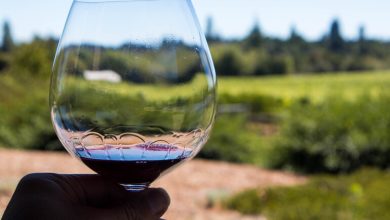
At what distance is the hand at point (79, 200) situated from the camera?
34.7 inches

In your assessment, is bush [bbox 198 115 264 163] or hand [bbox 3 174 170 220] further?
bush [bbox 198 115 264 163]

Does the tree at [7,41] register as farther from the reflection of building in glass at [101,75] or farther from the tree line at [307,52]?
the reflection of building in glass at [101,75]

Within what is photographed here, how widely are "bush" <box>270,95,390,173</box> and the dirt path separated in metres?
0.62

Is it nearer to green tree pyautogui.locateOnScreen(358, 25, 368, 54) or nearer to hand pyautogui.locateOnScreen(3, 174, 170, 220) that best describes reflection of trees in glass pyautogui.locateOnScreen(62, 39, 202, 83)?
hand pyautogui.locateOnScreen(3, 174, 170, 220)

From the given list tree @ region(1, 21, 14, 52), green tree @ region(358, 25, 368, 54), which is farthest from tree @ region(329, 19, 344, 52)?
tree @ region(1, 21, 14, 52)

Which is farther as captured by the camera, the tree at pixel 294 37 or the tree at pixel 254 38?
the tree at pixel 294 37

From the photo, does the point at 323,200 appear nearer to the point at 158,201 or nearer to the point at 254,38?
the point at 158,201

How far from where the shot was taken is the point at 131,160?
96 cm

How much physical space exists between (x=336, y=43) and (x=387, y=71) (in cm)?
329

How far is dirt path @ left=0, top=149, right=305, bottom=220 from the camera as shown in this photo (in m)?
6.62

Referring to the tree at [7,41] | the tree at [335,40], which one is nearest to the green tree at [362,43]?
the tree at [335,40]

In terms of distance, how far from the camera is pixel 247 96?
18938 millimetres

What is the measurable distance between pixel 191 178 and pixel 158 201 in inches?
290

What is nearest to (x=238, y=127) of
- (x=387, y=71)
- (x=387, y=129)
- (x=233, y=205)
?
(x=387, y=129)
